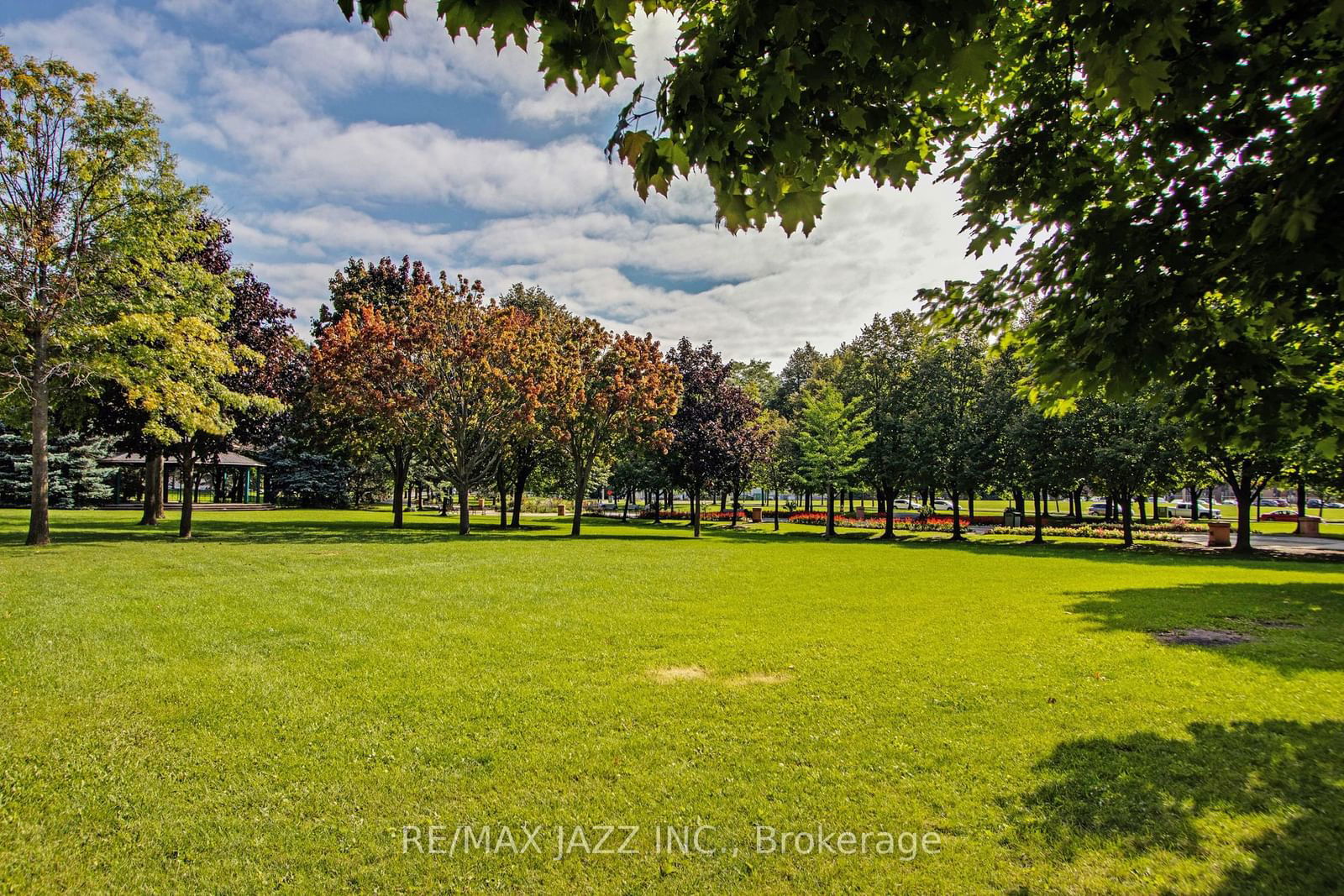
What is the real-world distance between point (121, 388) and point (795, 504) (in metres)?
59.1

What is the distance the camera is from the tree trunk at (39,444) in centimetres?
1670

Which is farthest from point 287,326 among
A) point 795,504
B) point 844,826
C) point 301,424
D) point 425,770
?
point 795,504

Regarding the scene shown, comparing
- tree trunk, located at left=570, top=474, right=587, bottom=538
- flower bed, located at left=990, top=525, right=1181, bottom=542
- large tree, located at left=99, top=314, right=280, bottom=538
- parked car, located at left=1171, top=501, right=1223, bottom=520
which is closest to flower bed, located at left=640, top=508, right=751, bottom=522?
tree trunk, located at left=570, top=474, right=587, bottom=538

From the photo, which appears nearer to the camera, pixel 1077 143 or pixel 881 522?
pixel 1077 143

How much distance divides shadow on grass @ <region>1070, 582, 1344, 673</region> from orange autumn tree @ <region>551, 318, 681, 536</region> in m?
19.6

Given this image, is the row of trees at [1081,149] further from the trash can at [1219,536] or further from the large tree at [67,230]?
the trash can at [1219,536]

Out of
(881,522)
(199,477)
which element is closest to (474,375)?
(881,522)

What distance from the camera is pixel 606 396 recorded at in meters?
29.1

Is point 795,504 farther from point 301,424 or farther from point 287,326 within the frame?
point 287,326

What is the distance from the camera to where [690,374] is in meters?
33.8

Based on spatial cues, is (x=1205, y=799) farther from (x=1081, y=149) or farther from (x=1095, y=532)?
(x=1095, y=532)

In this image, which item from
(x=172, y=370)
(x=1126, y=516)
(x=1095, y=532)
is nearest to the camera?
(x=172, y=370)

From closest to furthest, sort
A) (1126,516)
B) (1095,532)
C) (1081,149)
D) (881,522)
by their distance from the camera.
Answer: (1081,149) < (1126,516) < (1095,532) < (881,522)

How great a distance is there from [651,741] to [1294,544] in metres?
36.9
